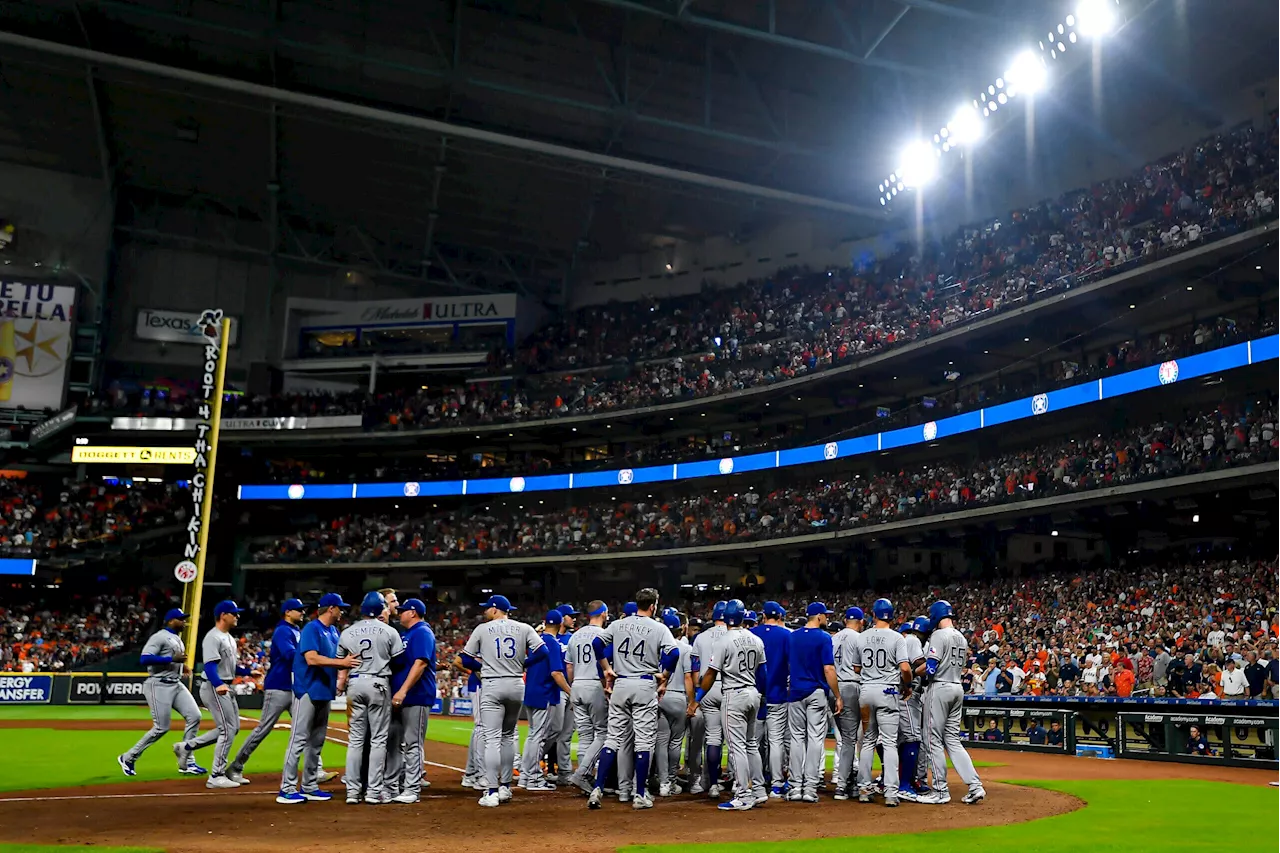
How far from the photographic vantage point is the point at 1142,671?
76.7 feet

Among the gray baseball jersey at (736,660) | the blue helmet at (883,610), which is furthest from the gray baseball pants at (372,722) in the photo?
the blue helmet at (883,610)

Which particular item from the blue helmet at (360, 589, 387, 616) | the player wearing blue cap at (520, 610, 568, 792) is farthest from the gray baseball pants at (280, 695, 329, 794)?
the player wearing blue cap at (520, 610, 568, 792)

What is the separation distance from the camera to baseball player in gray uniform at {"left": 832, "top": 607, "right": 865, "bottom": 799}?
13195 millimetres

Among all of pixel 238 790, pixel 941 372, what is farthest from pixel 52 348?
pixel 238 790

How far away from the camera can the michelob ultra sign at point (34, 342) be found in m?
57.3

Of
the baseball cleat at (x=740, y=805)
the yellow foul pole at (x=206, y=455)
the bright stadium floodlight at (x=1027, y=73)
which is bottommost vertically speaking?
the baseball cleat at (x=740, y=805)

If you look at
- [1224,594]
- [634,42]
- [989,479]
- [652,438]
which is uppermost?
[634,42]

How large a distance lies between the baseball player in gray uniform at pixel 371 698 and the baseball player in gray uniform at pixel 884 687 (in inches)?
210

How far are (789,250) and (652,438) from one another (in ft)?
38.7

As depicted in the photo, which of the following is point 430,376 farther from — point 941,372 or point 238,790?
point 238,790

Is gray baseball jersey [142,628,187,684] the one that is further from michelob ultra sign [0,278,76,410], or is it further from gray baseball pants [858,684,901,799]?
michelob ultra sign [0,278,76,410]

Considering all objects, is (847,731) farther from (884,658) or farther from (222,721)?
(222,721)

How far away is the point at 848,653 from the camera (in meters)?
13.2

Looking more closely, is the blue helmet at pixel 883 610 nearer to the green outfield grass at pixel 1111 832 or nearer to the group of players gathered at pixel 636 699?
the group of players gathered at pixel 636 699
